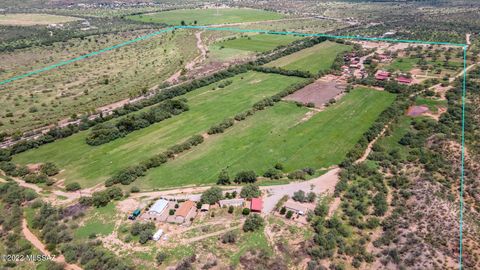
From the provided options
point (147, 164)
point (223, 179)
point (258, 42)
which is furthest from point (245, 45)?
point (223, 179)

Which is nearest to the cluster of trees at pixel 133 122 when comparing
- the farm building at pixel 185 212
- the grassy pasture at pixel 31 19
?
the farm building at pixel 185 212

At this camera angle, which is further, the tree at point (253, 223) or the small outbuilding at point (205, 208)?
the small outbuilding at point (205, 208)

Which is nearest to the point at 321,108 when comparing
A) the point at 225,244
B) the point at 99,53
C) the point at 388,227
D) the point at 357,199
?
the point at 357,199

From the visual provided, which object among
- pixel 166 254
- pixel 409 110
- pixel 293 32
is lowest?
pixel 166 254

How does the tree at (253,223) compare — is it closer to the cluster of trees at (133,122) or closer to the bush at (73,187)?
the bush at (73,187)

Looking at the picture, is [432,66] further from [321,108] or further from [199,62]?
[199,62]

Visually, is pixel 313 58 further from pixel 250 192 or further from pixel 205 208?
pixel 205 208
